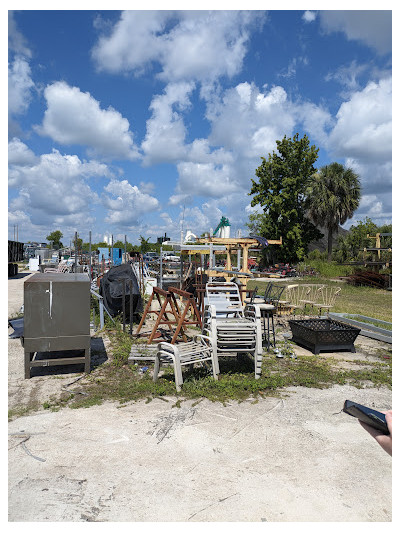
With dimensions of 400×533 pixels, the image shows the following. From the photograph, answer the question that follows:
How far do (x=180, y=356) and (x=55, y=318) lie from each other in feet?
6.55

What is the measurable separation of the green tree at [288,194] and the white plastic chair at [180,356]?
91.8 feet

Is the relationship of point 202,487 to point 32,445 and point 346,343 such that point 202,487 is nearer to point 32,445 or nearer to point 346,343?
point 32,445

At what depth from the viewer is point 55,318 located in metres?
5.50

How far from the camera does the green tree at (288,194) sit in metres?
32.4

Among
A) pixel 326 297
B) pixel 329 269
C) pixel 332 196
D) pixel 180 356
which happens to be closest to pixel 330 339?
pixel 180 356

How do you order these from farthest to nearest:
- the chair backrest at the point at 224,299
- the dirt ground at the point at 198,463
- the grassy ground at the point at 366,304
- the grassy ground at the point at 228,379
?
the grassy ground at the point at 366,304, the chair backrest at the point at 224,299, the grassy ground at the point at 228,379, the dirt ground at the point at 198,463

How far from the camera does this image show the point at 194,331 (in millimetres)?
8578

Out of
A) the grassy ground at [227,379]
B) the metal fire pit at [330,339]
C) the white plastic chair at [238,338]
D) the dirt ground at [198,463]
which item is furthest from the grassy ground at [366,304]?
the dirt ground at [198,463]

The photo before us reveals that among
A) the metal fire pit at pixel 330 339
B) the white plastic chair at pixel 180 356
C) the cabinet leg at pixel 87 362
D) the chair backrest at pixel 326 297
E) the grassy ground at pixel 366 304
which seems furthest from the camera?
the grassy ground at pixel 366 304

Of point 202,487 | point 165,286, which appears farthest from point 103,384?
point 165,286

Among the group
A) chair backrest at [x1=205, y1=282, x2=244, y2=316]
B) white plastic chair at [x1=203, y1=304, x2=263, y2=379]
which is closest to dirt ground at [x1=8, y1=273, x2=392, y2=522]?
white plastic chair at [x1=203, y1=304, x2=263, y2=379]

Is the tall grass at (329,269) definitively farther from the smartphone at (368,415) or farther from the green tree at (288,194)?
the smartphone at (368,415)

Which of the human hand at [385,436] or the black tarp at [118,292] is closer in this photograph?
the human hand at [385,436]

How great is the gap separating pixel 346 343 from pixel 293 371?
1.79 metres
